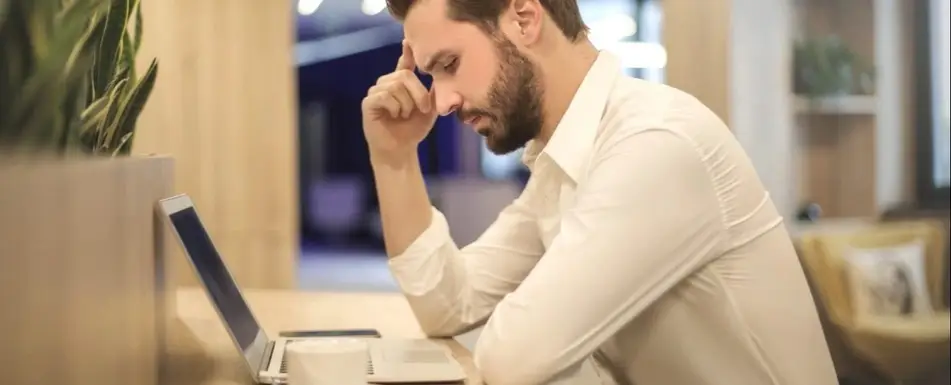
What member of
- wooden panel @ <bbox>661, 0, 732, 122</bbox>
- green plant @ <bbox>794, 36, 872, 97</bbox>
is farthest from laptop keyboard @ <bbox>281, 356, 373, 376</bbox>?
green plant @ <bbox>794, 36, 872, 97</bbox>

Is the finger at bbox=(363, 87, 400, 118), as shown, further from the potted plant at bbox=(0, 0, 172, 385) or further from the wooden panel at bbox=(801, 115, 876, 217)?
the wooden panel at bbox=(801, 115, 876, 217)

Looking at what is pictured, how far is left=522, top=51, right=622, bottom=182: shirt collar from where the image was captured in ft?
4.19

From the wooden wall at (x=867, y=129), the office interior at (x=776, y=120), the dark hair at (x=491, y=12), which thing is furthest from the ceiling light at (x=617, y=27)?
the dark hair at (x=491, y=12)

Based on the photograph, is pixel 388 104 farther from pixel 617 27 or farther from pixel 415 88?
pixel 617 27

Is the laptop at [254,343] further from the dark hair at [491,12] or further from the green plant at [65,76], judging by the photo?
the dark hair at [491,12]

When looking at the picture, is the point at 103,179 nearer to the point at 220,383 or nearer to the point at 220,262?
the point at 220,383

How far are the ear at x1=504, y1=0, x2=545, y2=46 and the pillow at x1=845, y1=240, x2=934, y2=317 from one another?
7.34ft

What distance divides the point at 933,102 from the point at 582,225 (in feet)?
11.5

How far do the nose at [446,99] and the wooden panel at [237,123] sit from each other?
5.79ft

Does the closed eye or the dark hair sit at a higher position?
the dark hair

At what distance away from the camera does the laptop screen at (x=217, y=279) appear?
44.0 inches

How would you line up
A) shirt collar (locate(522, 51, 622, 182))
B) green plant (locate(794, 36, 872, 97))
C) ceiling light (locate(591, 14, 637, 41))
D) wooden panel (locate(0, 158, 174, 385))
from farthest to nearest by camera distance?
ceiling light (locate(591, 14, 637, 41)), green plant (locate(794, 36, 872, 97)), shirt collar (locate(522, 51, 622, 182)), wooden panel (locate(0, 158, 174, 385))

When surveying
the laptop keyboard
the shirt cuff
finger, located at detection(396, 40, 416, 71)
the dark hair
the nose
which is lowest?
the laptop keyboard

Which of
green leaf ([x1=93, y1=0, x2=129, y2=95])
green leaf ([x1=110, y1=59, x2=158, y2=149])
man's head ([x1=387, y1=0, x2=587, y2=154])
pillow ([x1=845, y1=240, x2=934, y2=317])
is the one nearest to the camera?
green leaf ([x1=93, y1=0, x2=129, y2=95])
